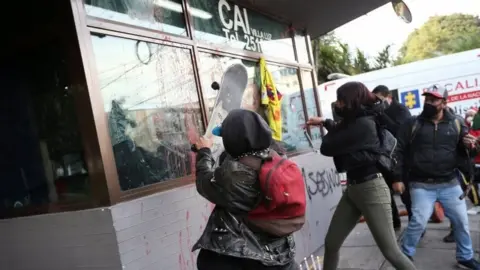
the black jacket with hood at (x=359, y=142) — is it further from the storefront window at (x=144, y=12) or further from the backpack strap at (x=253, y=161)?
the storefront window at (x=144, y=12)

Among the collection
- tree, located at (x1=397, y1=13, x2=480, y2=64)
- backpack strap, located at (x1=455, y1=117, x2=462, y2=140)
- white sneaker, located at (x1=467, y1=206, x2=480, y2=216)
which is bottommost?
white sneaker, located at (x1=467, y1=206, x2=480, y2=216)

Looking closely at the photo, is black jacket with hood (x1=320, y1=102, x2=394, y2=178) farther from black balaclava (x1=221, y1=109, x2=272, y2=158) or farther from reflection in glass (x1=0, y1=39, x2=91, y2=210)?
reflection in glass (x1=0, y1=39, x2=91, y2=210)

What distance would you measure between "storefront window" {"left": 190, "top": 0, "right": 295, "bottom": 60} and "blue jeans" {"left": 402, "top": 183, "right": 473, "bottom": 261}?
2.43m

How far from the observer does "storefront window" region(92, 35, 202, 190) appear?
2785 mm

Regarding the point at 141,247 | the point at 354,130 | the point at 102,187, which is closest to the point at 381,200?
the point at 354,130

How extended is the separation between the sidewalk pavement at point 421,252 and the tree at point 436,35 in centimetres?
2824

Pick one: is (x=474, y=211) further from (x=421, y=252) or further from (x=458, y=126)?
(x=458, y=126)

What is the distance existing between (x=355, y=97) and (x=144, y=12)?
71.3 inches

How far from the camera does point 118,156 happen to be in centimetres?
274

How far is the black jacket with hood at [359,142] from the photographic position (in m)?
3.13

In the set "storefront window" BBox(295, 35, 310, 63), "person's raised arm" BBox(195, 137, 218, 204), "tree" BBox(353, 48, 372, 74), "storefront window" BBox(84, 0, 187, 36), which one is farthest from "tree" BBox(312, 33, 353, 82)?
"person's raised arm" BBox(195, 137, 218, 204)

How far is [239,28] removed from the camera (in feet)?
14.8

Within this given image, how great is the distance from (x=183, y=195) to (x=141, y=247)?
57 cm

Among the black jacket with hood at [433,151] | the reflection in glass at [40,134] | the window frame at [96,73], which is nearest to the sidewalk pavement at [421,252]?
the black jacket with hood at [433,151]
